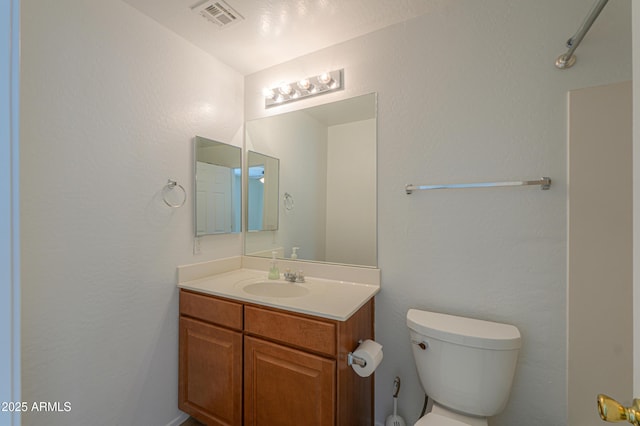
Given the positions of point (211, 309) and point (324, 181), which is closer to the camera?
point (211, 309)

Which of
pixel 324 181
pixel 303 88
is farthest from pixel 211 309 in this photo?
pixel 303 88

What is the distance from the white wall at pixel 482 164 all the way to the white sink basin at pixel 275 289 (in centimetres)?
53

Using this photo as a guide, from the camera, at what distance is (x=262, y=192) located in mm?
A: 2080

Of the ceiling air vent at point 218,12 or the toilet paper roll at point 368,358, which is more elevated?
the ceiling air vent at point 218,12

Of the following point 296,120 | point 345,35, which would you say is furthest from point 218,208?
point 345,35

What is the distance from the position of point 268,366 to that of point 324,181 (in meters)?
1.15

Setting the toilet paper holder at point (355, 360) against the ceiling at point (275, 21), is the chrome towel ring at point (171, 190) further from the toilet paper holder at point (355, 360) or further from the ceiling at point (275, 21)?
the toilet paper holder at point (355, 360)

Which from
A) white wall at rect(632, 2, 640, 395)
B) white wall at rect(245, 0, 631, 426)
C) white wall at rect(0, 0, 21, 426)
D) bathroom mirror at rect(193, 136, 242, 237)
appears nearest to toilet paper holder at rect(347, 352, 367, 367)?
white wall at rect(245, 0, 631, 426)

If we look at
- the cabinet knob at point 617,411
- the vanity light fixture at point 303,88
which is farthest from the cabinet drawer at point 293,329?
the vanity light fixture at point 303,88

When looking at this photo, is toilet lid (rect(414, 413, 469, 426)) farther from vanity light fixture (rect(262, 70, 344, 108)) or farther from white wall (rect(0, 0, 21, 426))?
vanity light fixture (rect(262, 70, 344, 108))

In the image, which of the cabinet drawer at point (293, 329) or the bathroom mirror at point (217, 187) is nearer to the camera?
the cabinet drawer at point (293, 329)

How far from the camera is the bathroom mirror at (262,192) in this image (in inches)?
80.2

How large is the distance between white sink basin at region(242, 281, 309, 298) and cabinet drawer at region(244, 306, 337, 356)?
31 cm

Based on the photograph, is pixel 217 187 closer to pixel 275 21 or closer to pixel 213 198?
pixel 213 198
